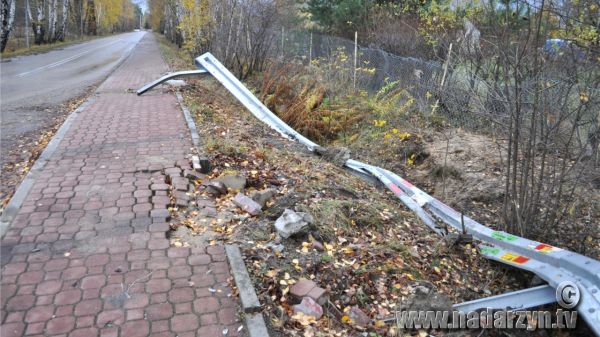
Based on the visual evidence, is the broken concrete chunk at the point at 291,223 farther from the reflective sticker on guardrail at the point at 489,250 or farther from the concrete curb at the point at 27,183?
the concrete curb at the point at 27,183

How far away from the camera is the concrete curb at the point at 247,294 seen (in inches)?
125

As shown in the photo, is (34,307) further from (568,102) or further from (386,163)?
(386,163)

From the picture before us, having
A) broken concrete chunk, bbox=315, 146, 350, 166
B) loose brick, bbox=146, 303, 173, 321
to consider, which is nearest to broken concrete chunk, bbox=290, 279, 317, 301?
loose brick, bbox=146, 303, 173, 321

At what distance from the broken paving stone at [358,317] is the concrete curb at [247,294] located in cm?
69

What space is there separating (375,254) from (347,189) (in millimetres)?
1515

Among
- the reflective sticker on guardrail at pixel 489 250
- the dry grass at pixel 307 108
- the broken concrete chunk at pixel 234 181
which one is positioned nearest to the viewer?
the reflective sticker on guardrail at pixel 489 250

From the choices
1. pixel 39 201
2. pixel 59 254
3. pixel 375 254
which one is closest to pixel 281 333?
pixel 375 254

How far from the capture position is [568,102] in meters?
4.43

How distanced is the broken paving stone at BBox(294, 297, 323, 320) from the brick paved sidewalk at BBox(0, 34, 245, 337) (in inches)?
18.2

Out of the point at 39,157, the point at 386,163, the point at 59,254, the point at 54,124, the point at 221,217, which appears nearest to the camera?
the point at 59,254

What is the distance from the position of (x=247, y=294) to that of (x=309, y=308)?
476 mm

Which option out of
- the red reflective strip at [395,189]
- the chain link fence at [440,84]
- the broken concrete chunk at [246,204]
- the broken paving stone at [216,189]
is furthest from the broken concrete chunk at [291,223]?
the chain link fence at [440,84]

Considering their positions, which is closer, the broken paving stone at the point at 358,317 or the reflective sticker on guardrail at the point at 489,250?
the broken paving stone at the point at 358,317

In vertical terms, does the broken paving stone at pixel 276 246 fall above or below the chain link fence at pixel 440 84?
below
